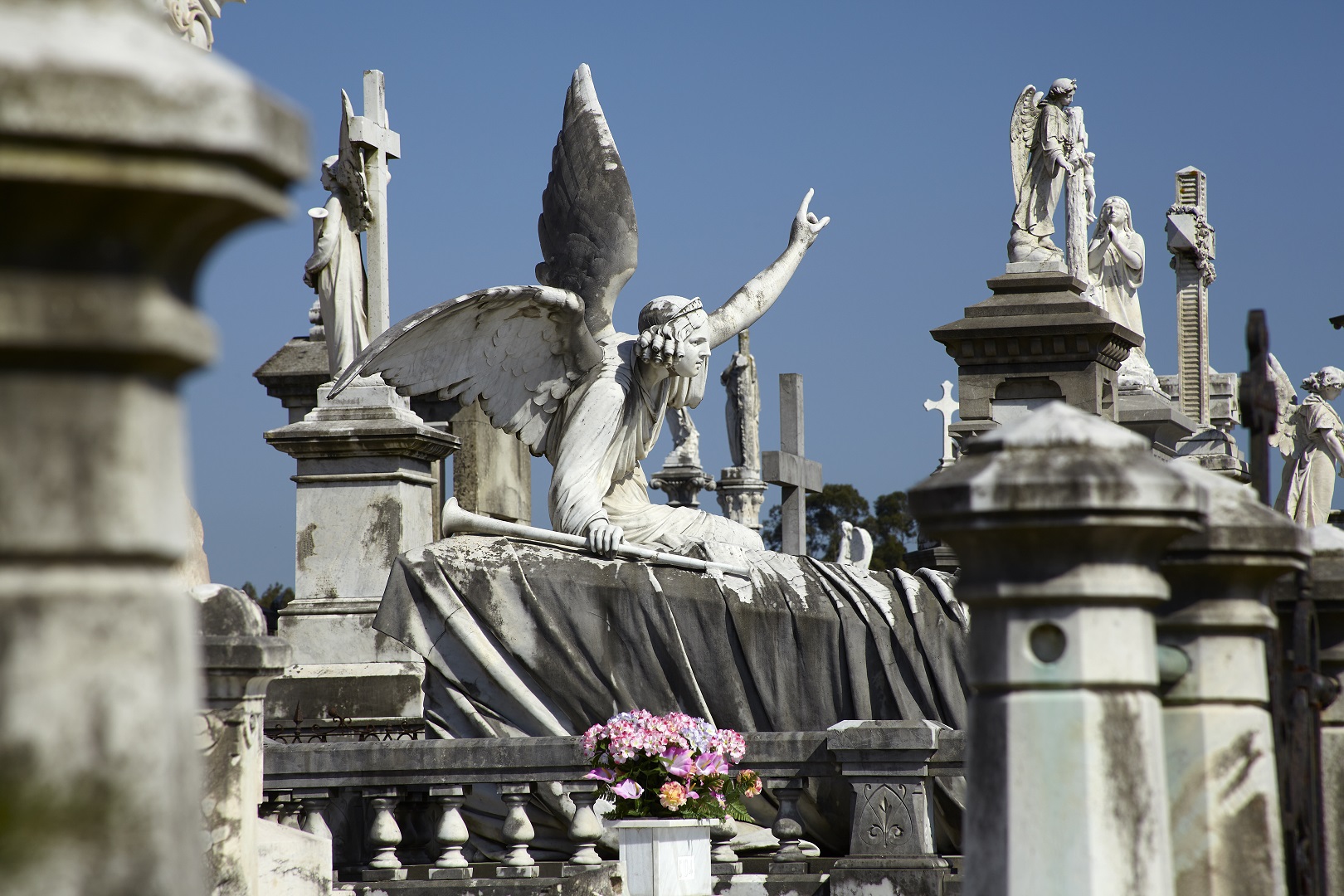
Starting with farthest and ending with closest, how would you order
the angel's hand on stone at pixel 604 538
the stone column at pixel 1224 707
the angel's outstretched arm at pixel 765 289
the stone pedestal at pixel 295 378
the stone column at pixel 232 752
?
1. the stone pedestal at pixel 295 378
2. the angel's outstretched arm at pixel 765 289
3. the angel's hand on stone at pixel 604 538
4. the stone column at pixel 232 752
5. the stone column at pixel 1224 707

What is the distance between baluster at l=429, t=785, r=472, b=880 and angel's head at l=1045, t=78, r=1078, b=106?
22.5ft

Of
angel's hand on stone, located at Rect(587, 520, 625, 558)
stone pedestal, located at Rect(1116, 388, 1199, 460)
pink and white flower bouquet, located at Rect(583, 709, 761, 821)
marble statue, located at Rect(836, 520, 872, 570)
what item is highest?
stone pedestal, located at Rect(1116, 388, 1199, 460)

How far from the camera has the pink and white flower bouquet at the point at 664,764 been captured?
26.3 feet

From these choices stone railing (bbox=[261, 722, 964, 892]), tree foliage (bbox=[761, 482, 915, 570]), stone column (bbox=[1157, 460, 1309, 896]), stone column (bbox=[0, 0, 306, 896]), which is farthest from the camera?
tree foliage (bbox=[761, 482, 915, 570])

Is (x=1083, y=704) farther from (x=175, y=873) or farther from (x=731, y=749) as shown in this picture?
(x=731, y=749)

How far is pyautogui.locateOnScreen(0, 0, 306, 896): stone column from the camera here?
178 cm

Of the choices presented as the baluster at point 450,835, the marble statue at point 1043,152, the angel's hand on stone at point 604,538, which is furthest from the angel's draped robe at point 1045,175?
the baluster at point 450,835

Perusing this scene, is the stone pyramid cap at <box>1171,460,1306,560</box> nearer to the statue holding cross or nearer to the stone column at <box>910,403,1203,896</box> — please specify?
the stone column at <box>910,403,1203,896</box>

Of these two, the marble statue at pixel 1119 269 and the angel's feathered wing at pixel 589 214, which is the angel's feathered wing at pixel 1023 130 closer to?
the angel's feathered wing at pixel 589 214

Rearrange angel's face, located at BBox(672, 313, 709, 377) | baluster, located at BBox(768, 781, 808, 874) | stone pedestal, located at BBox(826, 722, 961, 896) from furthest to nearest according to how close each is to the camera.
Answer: angel's face, located at BBox(672, 313, 709, 377), baluster, located at BBox(768, 781, 808, 874), stone pedestal, located at BBox(826, 722, 961, 896)

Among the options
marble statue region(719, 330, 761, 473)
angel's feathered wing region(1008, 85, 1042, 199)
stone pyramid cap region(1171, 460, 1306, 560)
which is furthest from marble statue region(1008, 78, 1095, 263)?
marble statue region(719, 330, 761, 473)

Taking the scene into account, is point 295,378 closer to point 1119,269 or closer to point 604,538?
point 604,538

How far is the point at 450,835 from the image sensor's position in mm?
8734

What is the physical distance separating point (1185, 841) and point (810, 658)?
5824mm
